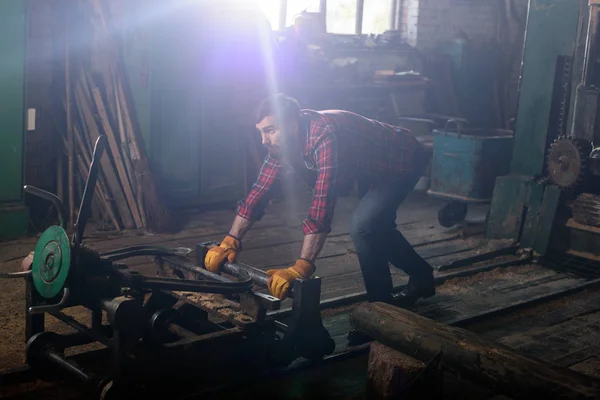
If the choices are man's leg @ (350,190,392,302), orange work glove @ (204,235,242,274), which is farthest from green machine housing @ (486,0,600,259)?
orange work glove @ (204,235,242,274)

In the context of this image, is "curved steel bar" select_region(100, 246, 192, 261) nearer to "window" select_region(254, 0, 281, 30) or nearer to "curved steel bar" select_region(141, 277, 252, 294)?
"curved steel bar" select_region(141, 277, 252, 294)

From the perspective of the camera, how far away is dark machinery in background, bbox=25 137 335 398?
127 inches

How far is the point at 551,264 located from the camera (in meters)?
6.25

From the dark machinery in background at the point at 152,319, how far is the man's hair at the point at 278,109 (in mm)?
778

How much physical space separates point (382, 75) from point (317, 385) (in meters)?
5.97

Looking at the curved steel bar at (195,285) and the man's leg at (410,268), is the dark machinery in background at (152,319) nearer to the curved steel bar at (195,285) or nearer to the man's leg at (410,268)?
the curved steel bar at (195,285)

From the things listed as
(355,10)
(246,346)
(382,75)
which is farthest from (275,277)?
(355,10)

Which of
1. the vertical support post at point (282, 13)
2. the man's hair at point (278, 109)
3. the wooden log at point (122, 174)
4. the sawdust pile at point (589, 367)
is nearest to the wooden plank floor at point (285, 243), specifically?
the wooden log at point (122, 174)

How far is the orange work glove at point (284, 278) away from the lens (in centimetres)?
362

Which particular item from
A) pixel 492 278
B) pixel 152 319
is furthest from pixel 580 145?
pixel 152 319

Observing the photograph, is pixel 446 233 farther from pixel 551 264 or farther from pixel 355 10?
pixel 355 10

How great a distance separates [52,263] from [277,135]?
49.4 inches

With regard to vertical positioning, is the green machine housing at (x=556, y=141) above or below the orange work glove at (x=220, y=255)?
above

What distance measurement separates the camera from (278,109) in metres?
3.86
